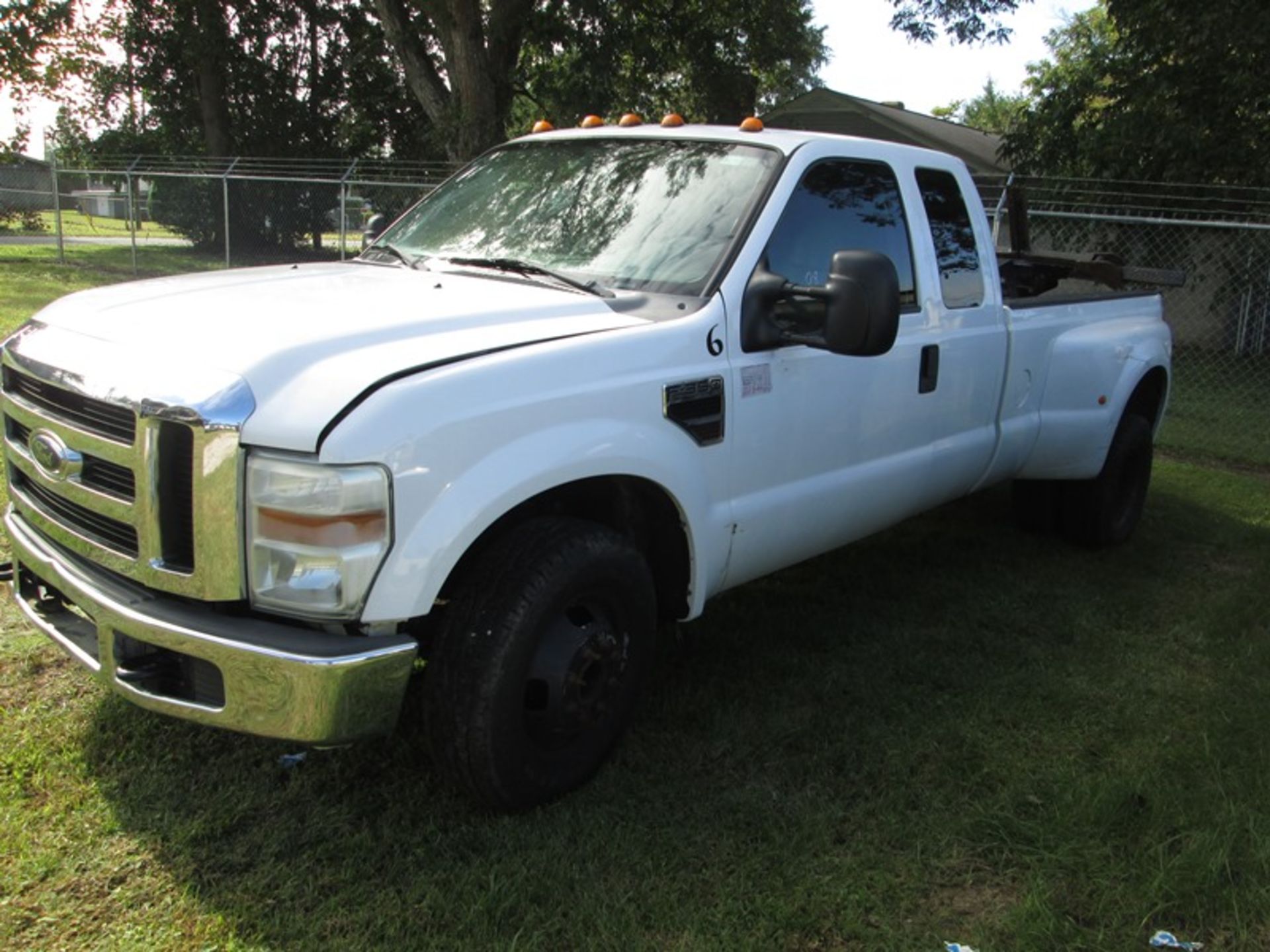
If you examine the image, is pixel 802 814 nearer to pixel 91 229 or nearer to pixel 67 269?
pixel 67 269

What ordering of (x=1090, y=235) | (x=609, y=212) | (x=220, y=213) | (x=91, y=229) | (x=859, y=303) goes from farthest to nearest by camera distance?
(x=91, y=229)
(x=220, y=213)
(x=1090, y=235)
(x=609, y=212)
(x=859, y=303)

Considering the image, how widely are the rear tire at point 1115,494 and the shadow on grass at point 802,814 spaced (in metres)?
1.25

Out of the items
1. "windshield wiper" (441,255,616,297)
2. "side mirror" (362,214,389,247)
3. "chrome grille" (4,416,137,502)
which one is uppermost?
"side mirror" (362,214,389,247)

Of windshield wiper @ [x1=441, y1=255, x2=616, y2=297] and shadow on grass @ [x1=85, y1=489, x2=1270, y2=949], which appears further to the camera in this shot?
windshield wiper @ [x1=441, y1=255, x2=616, y2=297]

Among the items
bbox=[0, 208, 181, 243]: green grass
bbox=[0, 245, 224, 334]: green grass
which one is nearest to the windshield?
bbox=[0, 245, 224, 334]: green grass

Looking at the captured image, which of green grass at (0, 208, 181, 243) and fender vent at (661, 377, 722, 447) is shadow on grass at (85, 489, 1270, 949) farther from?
green grass at (0, 208, 181, 243)

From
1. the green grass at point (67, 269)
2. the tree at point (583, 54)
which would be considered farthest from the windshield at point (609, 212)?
the tree at point (583, 54)

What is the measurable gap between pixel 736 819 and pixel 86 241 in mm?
29451

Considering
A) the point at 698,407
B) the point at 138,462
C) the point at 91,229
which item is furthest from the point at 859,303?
the point at 91,229

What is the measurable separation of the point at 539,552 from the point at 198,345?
0.99 m

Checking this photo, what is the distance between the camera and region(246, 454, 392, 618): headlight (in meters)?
2.50

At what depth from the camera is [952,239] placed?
4.59 m

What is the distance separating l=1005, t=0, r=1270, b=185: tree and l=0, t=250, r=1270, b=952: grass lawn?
11059 millimetres

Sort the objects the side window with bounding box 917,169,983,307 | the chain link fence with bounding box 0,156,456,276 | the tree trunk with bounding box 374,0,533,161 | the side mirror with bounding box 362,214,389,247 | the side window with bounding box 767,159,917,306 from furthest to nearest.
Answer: the chain link fence with bounding box 0,156,456,276 → the tree trunk with bounding box 374,0,533,161 → the side mirror with bounding box 362,214,389,247 → the side window with bounding box 917,169,983,307 → the side window with bounding box 767,159,917,306
